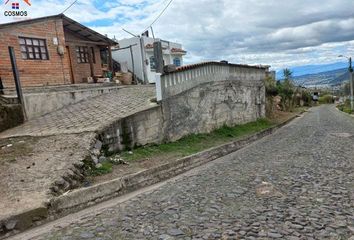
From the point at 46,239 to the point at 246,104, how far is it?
55.7 feet

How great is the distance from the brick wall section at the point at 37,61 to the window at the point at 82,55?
2331 mm

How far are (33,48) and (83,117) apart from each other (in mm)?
8650

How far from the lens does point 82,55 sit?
68.7 ft

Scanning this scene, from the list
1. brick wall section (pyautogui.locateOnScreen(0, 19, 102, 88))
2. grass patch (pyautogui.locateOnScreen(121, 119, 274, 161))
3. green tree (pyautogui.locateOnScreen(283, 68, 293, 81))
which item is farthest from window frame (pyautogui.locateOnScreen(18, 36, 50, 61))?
green tree (pyautogui.locateOnScreen(283, 68, 293, 81))

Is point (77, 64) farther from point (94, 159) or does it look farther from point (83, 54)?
point (94, 159)

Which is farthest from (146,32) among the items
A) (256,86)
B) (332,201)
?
(332,201)

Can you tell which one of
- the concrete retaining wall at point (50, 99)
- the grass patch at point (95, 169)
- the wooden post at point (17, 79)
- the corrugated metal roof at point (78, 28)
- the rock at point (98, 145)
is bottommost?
the grass patch at point (95, 169)

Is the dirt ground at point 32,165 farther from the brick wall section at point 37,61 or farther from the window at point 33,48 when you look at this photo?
the window at point 33,48

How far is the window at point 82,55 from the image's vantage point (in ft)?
67.6

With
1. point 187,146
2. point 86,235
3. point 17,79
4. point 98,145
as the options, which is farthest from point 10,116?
point 86,235

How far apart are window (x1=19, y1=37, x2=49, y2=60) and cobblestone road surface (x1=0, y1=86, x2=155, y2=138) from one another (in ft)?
16.7

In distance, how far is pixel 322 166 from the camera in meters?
8.27

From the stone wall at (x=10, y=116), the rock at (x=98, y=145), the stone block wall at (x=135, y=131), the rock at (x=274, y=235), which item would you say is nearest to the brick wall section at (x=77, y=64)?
the stone wall at (x=10, y=116)

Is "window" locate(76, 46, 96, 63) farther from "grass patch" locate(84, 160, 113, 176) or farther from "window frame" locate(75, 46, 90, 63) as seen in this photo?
"grass patch" locate(84, 160, 113, 176)
